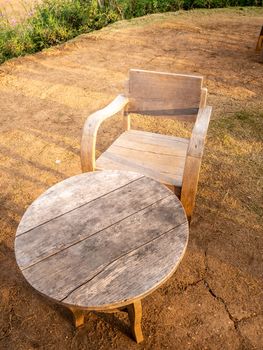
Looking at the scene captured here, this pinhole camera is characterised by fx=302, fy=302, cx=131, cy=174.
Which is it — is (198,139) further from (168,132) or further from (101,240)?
(168,132)

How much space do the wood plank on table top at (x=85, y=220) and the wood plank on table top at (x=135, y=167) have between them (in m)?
0.25

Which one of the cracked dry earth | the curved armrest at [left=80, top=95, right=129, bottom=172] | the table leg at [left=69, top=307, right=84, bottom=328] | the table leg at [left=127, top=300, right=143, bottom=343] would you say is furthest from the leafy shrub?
the table leg at [left=127, top=300, right=143, bottom=343]

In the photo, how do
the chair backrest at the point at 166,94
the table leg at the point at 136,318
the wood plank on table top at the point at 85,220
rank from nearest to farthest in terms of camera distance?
1. the wood plank on table top at the point at 85,220
2. the table leg at the point at 136,318
3. the chair backrest at the point at 166,94

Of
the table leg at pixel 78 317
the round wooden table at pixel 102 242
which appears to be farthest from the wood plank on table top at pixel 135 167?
the table leg at pixel 78 317

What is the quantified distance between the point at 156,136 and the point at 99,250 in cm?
141

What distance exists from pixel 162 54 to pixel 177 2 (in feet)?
12.4

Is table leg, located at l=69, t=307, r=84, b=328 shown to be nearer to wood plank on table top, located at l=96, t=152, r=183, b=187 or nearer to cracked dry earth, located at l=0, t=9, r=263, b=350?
cracked dry earth, located at l=0, t=9, r=263, b=350

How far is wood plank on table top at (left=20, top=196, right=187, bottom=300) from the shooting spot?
4.37 ft

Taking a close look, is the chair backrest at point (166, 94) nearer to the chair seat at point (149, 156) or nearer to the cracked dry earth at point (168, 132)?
the chair seat at point (149, 156)

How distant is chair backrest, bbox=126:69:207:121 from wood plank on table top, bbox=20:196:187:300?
0.97 meters

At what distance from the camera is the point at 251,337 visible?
192cm

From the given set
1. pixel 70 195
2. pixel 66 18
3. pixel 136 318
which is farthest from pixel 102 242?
pixel 66 18

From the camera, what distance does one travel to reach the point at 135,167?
2.25 m

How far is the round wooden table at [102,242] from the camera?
1312mm
